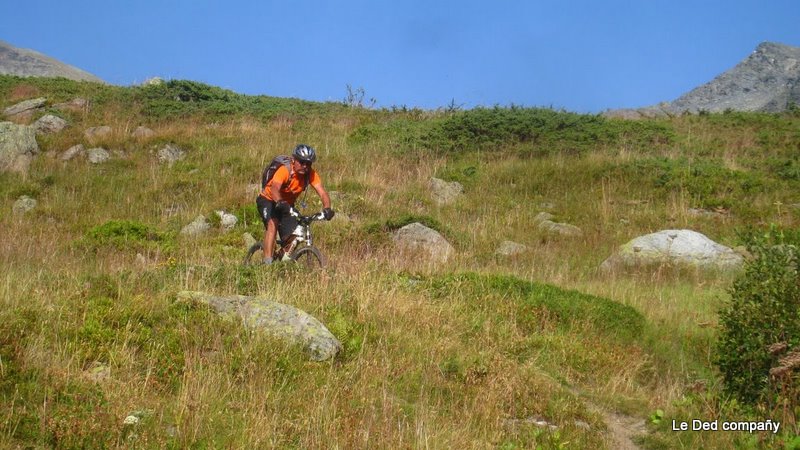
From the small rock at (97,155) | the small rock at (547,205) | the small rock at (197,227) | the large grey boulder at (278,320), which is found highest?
the small rock at (97,155)

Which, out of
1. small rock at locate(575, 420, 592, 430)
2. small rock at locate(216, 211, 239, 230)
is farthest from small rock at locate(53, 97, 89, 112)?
small rock at locate(575, 420, 592, 430)

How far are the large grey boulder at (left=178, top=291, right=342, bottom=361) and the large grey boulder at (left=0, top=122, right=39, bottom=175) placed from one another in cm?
1282

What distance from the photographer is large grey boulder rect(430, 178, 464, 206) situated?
17266mm

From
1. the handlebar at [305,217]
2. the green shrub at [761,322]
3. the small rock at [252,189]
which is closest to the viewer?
the green shrub at [761,322]

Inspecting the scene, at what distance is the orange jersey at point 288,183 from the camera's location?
10.1 m

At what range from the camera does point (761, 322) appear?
611 cm

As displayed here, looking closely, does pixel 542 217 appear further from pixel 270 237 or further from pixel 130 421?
pixel 130 421

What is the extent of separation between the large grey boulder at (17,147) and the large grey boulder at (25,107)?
2984 millimetres

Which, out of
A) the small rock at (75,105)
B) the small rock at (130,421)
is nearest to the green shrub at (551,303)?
the small rock at (130,421)

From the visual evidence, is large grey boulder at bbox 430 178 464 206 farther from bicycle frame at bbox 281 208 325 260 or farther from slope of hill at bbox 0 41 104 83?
slope of hill at bbox 0 41 104 83

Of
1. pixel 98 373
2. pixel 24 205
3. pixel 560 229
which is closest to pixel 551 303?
pixel 98 373

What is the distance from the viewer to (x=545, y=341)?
26.0 ft

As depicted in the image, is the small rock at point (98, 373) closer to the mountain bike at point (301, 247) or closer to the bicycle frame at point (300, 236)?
the mountain bike at point (301, 247)

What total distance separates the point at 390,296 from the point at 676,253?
6.44 m
